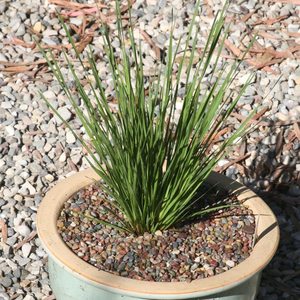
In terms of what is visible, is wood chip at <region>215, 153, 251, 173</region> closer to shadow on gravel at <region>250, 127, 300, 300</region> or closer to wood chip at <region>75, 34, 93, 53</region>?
shadow on gravel at <region>250, 127, 300, 300</region>

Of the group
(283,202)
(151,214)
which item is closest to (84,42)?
(283,202)

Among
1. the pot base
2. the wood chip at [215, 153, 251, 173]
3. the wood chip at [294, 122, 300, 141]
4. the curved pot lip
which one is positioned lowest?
the wood chip at [215, 153, 251, 173]

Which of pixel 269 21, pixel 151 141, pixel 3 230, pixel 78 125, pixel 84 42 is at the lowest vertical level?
pixel 3 230

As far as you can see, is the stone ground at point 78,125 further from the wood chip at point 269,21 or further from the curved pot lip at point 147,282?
the curved pot lip at point 147,282

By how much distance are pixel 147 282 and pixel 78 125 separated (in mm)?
1365

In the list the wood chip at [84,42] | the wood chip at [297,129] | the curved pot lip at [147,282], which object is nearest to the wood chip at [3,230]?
the curved pot lip at [147,282]

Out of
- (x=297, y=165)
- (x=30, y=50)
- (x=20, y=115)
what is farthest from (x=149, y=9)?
(x=297, y=165)

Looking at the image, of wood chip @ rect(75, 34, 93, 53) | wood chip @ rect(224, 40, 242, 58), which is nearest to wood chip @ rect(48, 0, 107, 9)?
wood chip @ rect(75, 34, 93, 53)

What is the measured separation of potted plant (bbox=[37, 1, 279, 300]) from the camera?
85.7 inches

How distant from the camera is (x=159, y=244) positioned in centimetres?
236

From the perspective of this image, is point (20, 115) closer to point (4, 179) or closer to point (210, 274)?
point (4, 179)

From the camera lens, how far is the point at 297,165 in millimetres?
3285

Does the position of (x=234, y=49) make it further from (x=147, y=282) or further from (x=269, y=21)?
(x=147, y=282)

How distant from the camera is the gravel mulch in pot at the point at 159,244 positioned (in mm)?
2262
